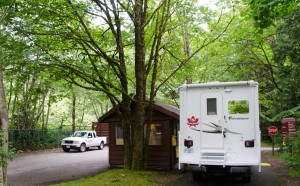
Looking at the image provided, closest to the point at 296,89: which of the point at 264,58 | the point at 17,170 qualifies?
the point at 264,58

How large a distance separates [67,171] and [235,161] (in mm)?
9072

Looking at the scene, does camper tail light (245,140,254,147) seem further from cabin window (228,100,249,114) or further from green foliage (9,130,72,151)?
green foliage (9,130,72,151)

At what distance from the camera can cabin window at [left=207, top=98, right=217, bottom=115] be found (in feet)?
33.8

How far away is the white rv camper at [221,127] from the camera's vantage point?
9.77 m

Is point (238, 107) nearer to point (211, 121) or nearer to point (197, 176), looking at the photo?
point (211, 121)

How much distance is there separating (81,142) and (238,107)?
818 inches

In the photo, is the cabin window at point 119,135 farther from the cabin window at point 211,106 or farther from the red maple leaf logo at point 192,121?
the cabin window at point 211,106

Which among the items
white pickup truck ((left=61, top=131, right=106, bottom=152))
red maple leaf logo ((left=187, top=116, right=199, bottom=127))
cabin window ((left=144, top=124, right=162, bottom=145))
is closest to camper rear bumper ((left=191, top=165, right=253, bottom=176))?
red maple leaf logo ((left=187, top=116, right=199, bottom=127))

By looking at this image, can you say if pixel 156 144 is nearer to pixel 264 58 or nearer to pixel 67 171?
pixel 67 171

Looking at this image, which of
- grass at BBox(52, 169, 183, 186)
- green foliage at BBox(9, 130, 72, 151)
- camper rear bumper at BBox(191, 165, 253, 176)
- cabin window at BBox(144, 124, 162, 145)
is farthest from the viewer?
green foliage at BBox(9, 130, 72, 151)

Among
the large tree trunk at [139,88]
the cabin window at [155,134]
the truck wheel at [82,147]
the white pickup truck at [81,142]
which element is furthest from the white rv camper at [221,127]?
the truck wheel at [82,147]

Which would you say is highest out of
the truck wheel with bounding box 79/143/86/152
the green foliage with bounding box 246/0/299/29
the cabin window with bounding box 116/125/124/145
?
the green foliage with bounding box 246/0/299/29

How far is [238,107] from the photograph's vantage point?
10.1m

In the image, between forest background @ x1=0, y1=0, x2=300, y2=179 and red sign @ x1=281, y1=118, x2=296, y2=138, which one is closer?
forest background @ x1=0, y1=0, x2=300, y2=179
